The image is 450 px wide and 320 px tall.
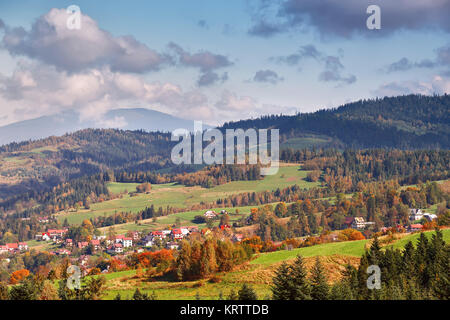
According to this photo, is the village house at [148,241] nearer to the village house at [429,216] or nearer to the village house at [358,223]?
the village house at [358,223]

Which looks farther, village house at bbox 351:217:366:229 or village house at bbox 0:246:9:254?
village house at bbox 0:246:9:254

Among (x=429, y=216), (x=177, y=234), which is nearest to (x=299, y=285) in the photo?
(x=429, y=216)

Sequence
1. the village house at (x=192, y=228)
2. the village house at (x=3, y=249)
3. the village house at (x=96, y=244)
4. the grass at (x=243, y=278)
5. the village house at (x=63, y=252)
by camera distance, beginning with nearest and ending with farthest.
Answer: the grass at (x=243, y=278) → the village house at (x=63, y=252) → the village house at (x=96, y=244) → the village house at (x=192, y=228) → the village house at (x=3, y=249)

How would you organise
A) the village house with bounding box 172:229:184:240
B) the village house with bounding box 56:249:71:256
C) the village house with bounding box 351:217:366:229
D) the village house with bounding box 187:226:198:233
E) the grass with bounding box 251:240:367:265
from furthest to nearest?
the village house with bounding box 187:226:198:233
the village house with bounding box 56:249:71:256
the village house with bounding box 172:229:184:240
the village house with bounding box 351:217:366:229
the grass with bounding box 251:240:367:265

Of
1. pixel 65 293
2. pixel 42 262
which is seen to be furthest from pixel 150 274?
pixel 42 262

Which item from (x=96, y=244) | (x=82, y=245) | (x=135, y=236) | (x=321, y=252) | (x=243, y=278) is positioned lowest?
(x=82, y=245)

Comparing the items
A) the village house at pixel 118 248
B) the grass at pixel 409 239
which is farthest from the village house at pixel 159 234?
the grass at pixel 409 239

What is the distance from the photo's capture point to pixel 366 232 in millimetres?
138000

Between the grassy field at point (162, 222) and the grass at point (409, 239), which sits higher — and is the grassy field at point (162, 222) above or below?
below

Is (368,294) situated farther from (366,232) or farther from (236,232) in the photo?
(236,232)

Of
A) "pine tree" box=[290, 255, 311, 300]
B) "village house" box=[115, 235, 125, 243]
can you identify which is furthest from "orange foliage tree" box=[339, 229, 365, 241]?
"village house" box=[115, 235, 125, 243]

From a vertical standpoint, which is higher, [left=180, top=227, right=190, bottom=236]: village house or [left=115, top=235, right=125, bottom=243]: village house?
[left=180, top=227, right=190, bottom=236]: village house

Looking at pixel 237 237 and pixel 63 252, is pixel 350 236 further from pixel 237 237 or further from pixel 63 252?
pixel 63 252

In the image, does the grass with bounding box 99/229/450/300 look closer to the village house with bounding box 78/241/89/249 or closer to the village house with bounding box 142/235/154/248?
the village house with bounding box 142/235/154/248
